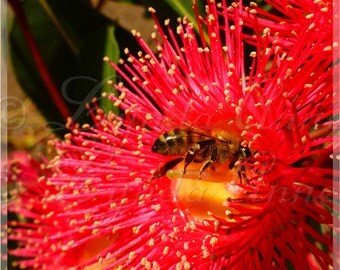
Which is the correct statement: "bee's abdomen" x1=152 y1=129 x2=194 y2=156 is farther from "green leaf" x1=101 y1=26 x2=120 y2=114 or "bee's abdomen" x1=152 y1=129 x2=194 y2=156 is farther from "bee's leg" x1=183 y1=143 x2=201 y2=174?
"green leaf" x1=101 y1=26 x2=120 y2=114

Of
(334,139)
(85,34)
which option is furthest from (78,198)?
(85,34)

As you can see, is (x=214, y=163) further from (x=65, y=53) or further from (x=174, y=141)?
(x=65, y=53)

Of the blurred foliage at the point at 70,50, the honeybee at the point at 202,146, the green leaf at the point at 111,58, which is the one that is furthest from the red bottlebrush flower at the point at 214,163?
the blurred foliage at the point at 70,50

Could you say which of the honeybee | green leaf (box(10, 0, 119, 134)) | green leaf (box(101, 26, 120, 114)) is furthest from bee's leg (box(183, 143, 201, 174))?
green leaf (box(10, 0, 119, 134))

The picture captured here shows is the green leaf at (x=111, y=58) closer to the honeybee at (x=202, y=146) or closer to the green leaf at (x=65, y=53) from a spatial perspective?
the green leaf at (x=65, y=53)

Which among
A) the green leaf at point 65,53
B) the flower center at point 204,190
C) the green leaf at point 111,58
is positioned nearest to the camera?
the flower center at point 204,190

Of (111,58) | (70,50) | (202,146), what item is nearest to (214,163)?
(202,146)

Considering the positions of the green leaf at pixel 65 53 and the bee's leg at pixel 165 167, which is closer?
the bee's leg at pixel 165 167
